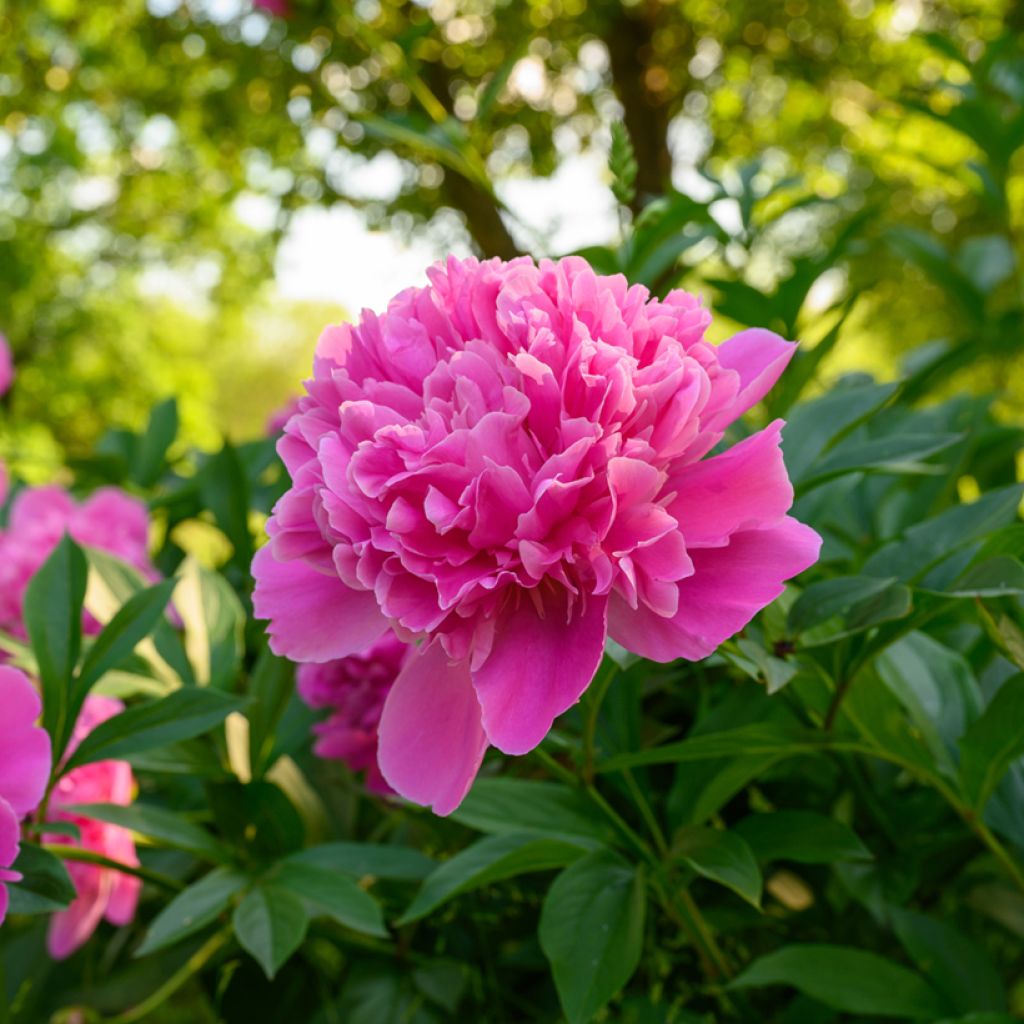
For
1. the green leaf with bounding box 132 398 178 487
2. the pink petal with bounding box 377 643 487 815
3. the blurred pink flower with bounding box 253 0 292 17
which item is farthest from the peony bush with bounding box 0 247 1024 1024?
the blurred pink flower with bounding box 253 0 292 17

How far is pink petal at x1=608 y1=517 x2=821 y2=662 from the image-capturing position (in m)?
0.29

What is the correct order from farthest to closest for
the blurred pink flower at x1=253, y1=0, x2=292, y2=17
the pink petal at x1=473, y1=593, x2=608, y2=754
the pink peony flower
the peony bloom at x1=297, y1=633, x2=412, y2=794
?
the blurred pink flower at x1=253, y1=0, x2=292, y2=17
the pink peony flower
the peony bloom at x1=297, y1=633, x2=412, y2=794
the pink petal at x1=473, y1=593, x2=608, y2=754

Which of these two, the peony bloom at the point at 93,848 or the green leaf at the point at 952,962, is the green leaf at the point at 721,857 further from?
the peony bloom at the point at 93,848

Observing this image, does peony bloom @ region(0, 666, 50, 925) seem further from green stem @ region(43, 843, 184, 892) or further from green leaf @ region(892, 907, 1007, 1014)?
green leaf @ region(892, 907, 1007, 1014)

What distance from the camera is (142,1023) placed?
0.73 m

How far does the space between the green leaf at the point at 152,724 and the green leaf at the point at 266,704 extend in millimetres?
71

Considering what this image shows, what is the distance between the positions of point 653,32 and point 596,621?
194 inches

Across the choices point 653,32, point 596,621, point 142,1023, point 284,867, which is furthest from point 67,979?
point 653,32

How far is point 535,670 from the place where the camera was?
0.29 m

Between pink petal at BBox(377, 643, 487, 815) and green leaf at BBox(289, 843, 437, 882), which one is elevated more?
pink petal at BBox(377, 643, 487, 815)

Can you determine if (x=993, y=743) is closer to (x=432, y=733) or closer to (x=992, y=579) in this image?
(x=992, y=579)

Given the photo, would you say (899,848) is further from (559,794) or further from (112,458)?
(112,458)

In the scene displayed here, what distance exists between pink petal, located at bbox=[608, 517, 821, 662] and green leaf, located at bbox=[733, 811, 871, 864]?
154 millimetres

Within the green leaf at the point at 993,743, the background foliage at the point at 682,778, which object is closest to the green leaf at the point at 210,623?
the background foliage at the point at 682,778
